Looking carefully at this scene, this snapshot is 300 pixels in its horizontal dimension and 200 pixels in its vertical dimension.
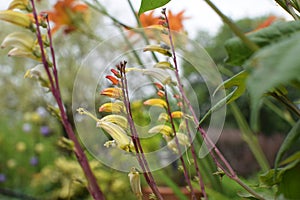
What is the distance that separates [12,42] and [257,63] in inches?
10.8

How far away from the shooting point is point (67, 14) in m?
0.96

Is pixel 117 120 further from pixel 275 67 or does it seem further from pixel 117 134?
pixel 275 67

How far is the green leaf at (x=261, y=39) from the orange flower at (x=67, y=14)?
2.21 feet

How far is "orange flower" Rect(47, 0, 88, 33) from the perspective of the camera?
92cm

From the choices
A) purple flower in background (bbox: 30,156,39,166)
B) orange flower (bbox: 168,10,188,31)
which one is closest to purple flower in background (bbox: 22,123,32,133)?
purple flower in background (bbox: 30,156,39,166)

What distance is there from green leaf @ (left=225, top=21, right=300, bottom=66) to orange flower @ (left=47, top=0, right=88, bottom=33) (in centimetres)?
67

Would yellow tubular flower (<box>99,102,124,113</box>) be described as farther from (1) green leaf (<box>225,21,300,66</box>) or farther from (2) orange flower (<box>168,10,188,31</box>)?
(2) orange flower (<box>168,10,188,31</box>)

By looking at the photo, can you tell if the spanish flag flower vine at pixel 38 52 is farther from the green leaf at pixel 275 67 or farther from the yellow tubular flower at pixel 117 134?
the green leaf at pixel 275 67

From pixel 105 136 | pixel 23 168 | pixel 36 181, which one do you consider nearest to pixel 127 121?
pixel 105 136

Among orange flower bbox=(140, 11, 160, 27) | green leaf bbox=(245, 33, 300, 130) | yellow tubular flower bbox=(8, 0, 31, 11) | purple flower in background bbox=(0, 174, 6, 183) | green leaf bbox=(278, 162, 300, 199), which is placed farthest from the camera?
purple flower in background bbox=(0, 174, 6, 183)

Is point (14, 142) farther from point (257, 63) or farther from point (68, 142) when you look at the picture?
point (257, 63)

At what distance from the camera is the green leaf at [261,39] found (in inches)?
9.9

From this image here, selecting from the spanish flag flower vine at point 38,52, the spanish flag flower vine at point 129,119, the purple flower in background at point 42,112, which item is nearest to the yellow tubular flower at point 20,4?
the spanish flag flower vine at point 38,52

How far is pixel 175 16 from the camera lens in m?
0.85
